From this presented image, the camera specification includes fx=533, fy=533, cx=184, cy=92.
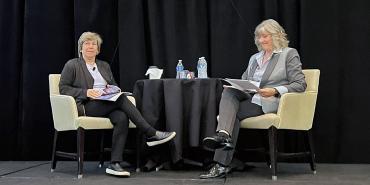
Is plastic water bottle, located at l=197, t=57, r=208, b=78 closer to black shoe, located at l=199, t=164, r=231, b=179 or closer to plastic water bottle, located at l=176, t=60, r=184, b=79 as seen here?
plastic water bottle, located at l=176, t=60, r=184, b=79

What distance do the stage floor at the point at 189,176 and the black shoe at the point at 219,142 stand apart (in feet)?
0.74

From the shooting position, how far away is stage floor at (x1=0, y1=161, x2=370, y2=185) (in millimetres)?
3496

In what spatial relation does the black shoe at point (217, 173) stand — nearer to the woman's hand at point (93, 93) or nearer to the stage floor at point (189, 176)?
the stage floor at point (189, 176)

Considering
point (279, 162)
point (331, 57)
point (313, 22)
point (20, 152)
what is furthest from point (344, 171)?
point (20, 152)

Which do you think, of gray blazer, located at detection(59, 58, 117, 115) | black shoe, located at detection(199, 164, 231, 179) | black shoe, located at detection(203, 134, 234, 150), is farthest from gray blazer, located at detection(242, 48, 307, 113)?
gray blazer, located at detection(59, 58, 117, 115)

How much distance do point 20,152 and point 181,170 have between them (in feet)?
5.56

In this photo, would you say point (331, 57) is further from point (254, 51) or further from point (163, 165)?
point (163, 165)

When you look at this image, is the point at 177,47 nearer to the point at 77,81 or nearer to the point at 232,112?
the point at 77,81

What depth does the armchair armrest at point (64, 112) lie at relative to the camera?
12.5 ft

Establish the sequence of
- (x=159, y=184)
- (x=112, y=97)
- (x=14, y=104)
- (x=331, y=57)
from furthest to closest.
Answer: (x=14, y=104)
(x=331, y=57)
(x=112, y=97)
(x=159, y=184)

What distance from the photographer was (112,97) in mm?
3869

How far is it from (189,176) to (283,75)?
3.22 ft

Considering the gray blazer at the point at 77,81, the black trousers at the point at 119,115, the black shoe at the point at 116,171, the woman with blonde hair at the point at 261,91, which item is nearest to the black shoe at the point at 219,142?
the woman with blonde hair at the point at 261,91

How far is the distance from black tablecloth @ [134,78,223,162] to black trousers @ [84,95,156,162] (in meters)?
0.14
